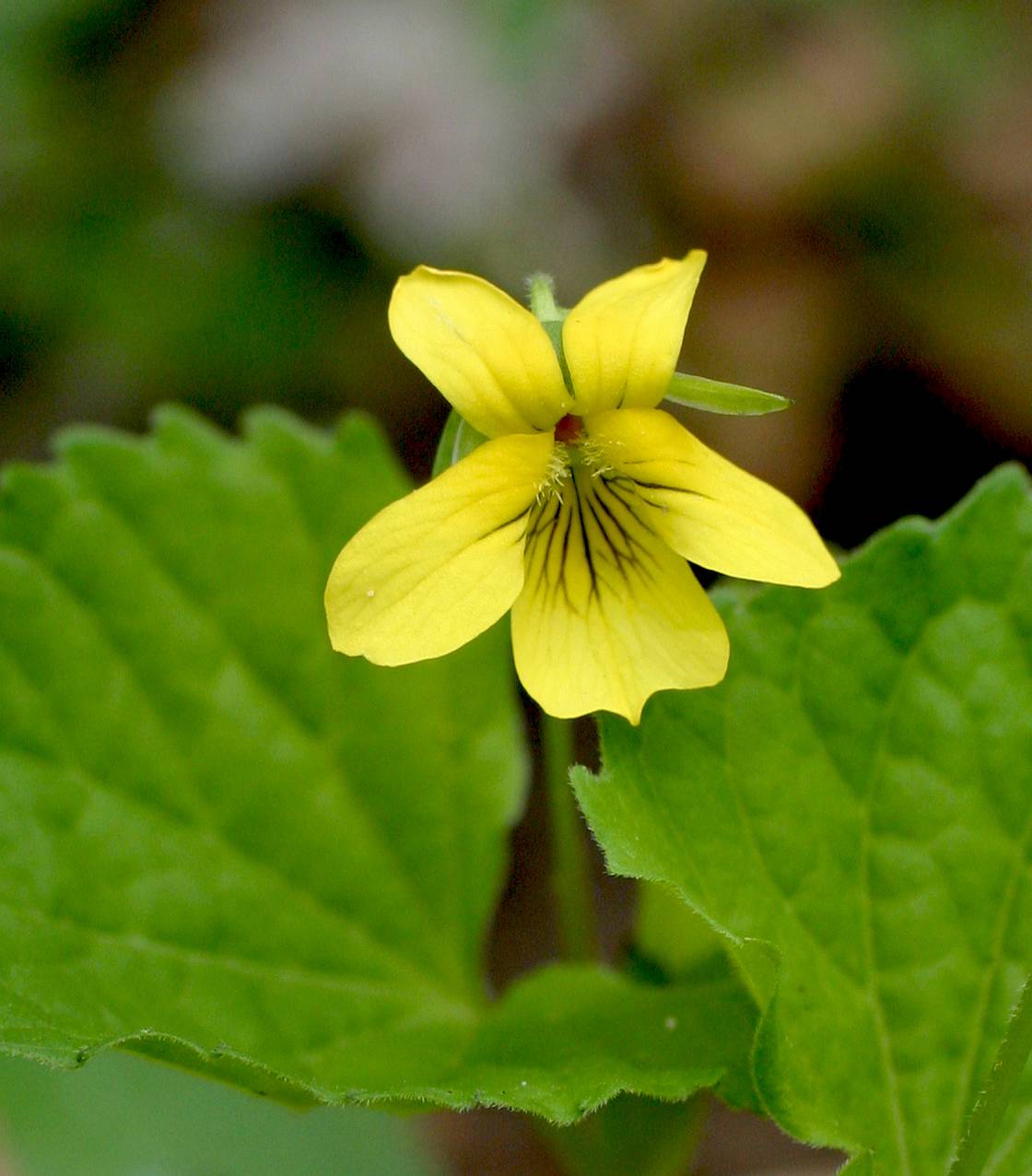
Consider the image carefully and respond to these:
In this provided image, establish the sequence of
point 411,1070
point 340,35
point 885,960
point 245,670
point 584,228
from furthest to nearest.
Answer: point 340,35 < point 584,228 < point 245,670 < point 411,1070 < point 885,960

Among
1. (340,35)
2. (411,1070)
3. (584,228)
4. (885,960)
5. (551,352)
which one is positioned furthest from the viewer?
(340,35)

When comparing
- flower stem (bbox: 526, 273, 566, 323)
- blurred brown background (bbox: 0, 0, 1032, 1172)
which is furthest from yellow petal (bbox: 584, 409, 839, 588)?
blurred brown background (bbox: 0, 0, 1032, 1172)

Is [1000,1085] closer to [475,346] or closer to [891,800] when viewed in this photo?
[891,800]

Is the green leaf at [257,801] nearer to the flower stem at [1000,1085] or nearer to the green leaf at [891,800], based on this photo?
the green leaf at [891,800]

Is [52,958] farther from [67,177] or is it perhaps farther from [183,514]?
[67,177]

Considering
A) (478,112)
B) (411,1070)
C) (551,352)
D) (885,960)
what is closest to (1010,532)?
(885,960)

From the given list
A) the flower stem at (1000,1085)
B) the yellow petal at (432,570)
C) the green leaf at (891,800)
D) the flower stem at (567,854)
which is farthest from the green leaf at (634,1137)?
the yellow petal at (432,570)

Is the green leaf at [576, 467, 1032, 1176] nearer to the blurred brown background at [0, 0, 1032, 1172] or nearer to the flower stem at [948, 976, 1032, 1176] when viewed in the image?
the flower stem at [948, 976, 1032, 1176]
